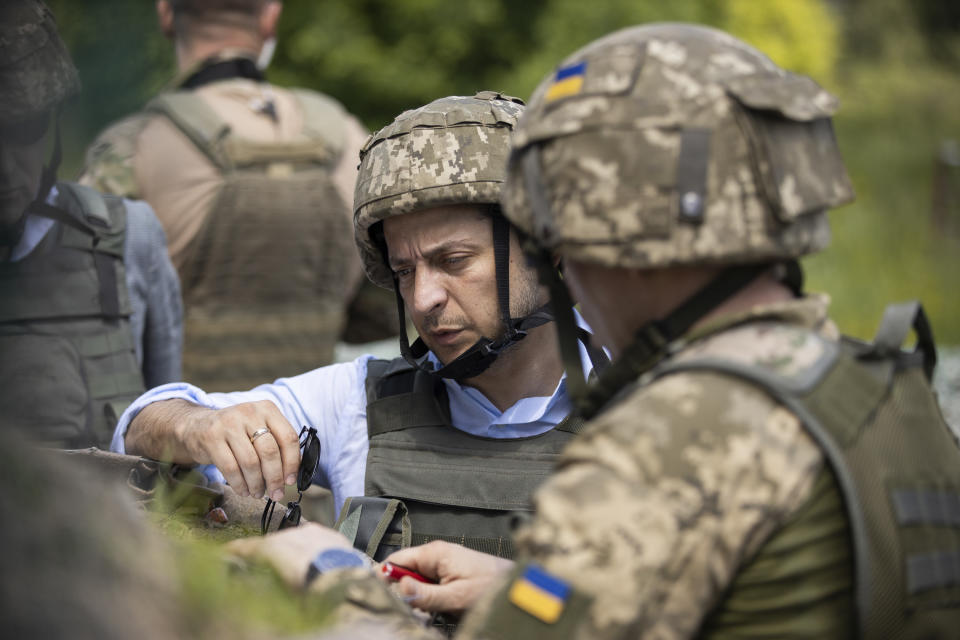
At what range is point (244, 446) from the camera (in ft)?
8.96

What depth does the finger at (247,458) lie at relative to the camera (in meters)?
2.73

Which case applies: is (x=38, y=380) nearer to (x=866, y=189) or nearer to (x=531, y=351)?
(x=531, y=351)

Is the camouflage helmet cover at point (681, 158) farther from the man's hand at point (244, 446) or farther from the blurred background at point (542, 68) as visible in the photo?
the blurred background at point (542, 68)

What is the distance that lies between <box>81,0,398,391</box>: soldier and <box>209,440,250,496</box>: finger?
2625mm

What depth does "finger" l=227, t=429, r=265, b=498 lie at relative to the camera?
2.73m

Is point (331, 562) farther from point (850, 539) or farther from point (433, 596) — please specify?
point (850, 539)

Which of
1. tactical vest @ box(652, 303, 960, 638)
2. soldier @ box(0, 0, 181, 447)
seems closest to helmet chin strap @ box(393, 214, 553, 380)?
soldier @ box(0, 0, 181, 447)

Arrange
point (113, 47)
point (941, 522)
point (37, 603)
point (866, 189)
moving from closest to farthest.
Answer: point (37, 603) → point (941, 522) → point (113, 47) → point (866, 189)

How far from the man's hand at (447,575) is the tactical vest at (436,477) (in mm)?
522

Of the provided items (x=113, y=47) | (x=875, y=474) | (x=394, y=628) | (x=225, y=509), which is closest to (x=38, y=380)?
(x=225, y=509)

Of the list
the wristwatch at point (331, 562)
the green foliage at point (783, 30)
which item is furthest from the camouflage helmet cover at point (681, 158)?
the green foliage at point (783, 30)

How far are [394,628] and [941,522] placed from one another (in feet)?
3.10

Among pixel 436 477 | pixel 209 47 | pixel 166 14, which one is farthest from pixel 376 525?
pixel 166 14

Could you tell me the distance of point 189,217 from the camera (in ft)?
17.2
